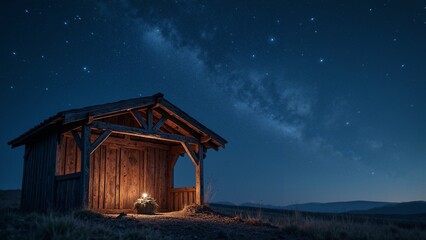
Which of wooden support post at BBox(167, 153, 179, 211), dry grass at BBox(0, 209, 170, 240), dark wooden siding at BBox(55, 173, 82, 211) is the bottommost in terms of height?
dry grass at BBox(0, 209, 170, 240)

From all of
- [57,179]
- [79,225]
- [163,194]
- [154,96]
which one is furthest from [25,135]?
[79,225]

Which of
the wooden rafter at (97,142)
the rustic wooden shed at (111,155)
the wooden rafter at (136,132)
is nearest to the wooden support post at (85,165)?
the rustic wooden shed at (111,155)

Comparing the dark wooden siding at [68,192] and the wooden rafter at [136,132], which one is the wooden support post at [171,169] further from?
the dark wooden siding at [68,192]

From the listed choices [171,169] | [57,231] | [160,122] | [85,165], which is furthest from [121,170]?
[57,231]

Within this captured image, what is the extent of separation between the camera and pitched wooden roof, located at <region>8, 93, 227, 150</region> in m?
10.6

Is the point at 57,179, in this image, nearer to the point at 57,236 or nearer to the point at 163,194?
the point at 163,194

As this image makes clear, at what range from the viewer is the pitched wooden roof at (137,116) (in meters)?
10.6

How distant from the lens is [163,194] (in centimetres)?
1548

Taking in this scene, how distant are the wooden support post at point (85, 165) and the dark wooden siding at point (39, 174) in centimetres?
162

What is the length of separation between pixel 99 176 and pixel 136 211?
2.08 meters

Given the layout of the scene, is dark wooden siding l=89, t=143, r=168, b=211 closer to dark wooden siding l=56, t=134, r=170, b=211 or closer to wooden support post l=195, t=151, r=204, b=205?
dark wooden siding l=56, t=134, r=170, b=211

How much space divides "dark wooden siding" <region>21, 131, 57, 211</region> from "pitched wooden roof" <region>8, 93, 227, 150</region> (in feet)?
1.32

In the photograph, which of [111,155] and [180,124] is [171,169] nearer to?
[180,124]

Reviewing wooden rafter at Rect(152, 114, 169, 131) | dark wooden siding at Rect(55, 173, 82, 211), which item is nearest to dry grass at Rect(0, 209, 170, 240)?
dark wooden siding at Rect(55, 173, 82, 211)
